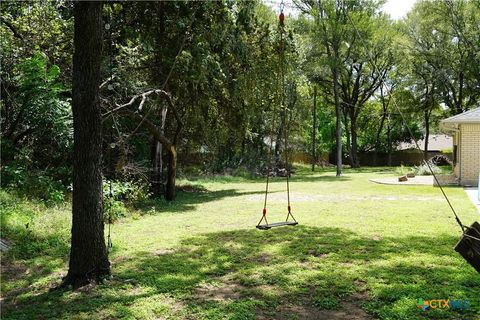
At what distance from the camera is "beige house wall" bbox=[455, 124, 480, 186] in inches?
656

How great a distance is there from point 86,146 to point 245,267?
2.48 metres

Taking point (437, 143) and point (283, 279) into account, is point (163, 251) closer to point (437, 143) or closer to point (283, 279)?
point (283, 279)

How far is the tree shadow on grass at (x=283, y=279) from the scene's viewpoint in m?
4.25

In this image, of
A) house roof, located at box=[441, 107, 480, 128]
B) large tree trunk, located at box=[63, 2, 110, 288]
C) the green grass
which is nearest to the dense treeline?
large tree trunk, located at box=[63, 2, 110, 288]

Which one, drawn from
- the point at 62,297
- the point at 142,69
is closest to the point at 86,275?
the point at 62,297

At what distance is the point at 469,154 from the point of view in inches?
658

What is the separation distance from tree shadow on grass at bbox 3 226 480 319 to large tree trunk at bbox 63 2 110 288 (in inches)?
16.0

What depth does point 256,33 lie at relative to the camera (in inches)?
586

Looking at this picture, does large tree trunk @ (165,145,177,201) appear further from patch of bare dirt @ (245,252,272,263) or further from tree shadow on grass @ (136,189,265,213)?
patch of bare dirt @ (245,252,272,263)

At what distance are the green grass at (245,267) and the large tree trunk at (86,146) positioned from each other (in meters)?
0.36

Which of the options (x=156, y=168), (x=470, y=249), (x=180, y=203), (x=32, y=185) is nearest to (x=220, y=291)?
(x=470, y=249)

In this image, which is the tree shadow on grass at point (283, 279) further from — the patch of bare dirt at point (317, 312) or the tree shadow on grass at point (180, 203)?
the tree shadow on grass at point (180, 203)

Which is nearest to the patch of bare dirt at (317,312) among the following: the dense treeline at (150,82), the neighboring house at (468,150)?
the dense treeline at (150,82)

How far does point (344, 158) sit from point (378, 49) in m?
14.7
